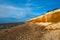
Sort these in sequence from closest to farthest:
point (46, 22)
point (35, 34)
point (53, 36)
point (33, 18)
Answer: point (53, 36), point (35, 34), point (46, 22), point (33, 18)

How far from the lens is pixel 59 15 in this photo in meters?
33.5

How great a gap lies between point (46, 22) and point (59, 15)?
338cm

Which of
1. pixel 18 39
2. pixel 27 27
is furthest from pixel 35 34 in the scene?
pixel 27 27

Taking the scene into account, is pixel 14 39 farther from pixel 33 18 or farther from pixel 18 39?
pixel 33 18

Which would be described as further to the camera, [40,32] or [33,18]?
[33,18]

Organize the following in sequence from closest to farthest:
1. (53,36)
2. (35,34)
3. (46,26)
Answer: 1. (53,36)
2. (35,34)
3. (46,26)

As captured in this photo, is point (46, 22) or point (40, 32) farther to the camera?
point (46, 22)

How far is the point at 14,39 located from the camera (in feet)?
86.6

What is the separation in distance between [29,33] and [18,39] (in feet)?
12.3

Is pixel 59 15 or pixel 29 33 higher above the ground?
pixel 59 15

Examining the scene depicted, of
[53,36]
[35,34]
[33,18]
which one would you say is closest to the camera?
[53,36]

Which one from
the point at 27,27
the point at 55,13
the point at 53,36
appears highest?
the point at 55,13

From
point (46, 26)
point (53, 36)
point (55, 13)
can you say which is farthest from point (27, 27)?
point (53, 36)

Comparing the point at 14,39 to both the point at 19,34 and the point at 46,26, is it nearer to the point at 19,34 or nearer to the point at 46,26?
the point at 19,34
